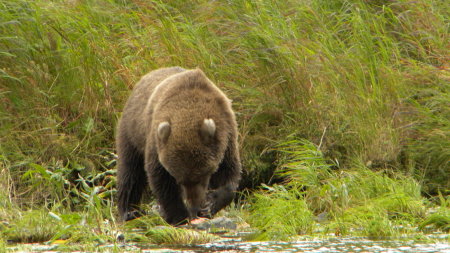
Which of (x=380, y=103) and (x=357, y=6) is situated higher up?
(x=357, y=6)

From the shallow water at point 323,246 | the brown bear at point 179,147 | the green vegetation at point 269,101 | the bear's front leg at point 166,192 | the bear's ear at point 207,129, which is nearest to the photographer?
the shallow water at point 323,246

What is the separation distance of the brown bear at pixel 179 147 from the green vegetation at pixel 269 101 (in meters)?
0.37

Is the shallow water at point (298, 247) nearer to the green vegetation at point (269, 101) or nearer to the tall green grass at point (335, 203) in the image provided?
the tall green grass at point (335, 203)

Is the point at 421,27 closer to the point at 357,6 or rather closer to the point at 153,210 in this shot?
the point at 357,6

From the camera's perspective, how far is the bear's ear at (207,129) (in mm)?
6320

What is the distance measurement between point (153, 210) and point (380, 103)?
8.87 feet

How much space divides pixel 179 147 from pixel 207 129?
28 centimetres

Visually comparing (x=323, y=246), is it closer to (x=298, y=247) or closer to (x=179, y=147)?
(x=298, y=247)

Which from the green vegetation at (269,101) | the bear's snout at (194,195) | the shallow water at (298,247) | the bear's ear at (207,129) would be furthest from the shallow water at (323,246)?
the bear's ear at (207,129)

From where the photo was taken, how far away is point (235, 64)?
348 inches

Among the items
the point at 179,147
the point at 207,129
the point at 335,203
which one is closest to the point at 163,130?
the point at 179,147

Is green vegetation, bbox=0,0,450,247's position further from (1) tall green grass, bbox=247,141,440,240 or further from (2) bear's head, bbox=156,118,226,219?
(2) bear's head, bbox=156,118,226,219

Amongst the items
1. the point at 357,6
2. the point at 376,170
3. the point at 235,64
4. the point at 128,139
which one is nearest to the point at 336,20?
the point at 357,6

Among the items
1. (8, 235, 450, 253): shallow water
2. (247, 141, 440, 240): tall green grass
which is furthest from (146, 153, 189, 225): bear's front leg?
(8, 235, 450, 253): shallow water
